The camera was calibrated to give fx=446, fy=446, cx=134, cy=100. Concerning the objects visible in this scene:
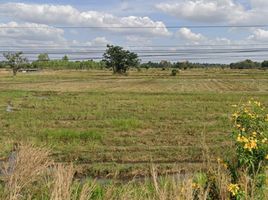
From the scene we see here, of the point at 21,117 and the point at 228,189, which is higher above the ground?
the point at 228,189

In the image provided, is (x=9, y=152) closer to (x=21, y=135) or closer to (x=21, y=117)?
(x=21, y=135)

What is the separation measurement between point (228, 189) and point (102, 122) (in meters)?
16.5

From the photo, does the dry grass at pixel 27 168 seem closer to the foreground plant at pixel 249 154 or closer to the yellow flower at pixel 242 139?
the foreground plant at pixel 249 154

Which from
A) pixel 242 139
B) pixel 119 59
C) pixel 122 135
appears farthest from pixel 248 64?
pixel 242 139

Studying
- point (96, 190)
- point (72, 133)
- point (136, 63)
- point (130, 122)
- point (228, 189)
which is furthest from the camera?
point (136, 63)

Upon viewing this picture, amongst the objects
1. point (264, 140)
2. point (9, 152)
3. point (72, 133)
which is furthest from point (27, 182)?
point (72, 133)

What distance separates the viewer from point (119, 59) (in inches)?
4203

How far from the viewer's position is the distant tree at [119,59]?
106625 millimetres

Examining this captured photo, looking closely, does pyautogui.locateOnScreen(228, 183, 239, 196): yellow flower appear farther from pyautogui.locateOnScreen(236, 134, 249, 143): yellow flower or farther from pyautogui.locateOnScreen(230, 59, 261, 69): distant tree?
pyautogui.locateOnScreen(230, 59, 261, 69): distant tree

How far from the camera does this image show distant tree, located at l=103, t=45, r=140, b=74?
107 metres

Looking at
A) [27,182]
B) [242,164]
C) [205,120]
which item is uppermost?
[242,164]

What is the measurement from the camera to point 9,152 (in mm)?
14289

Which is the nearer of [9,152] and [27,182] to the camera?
[27,182]

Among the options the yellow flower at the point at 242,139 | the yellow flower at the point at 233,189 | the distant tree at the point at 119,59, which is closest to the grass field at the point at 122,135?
the yellow flower at the point at 242,139
